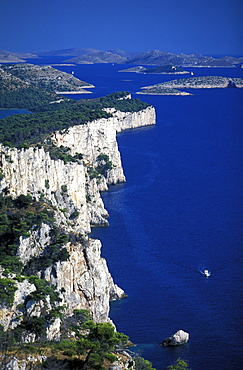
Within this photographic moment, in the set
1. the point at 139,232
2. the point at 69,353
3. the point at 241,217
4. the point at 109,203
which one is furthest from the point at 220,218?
the point at 69,353

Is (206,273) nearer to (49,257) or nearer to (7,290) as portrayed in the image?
(49,257)

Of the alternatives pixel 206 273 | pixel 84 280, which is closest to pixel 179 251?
pixel 206 273

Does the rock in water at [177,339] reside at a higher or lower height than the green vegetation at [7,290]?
lower

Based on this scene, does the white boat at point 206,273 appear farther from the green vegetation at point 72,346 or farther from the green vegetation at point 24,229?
the green vegetation at point 72,346

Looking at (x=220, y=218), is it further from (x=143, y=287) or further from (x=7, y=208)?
(x=7, y=208)

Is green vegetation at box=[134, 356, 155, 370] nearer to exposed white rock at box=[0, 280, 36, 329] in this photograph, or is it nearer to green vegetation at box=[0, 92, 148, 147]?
exposed white rock at box=[0, 280, 36, 329]

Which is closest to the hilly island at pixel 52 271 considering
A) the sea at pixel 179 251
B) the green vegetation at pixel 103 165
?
the sea at pixel 179 251

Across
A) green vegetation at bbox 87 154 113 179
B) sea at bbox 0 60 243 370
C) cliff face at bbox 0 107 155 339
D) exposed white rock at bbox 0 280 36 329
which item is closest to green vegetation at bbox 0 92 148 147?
cliff face at bbox 0 107 155 339
